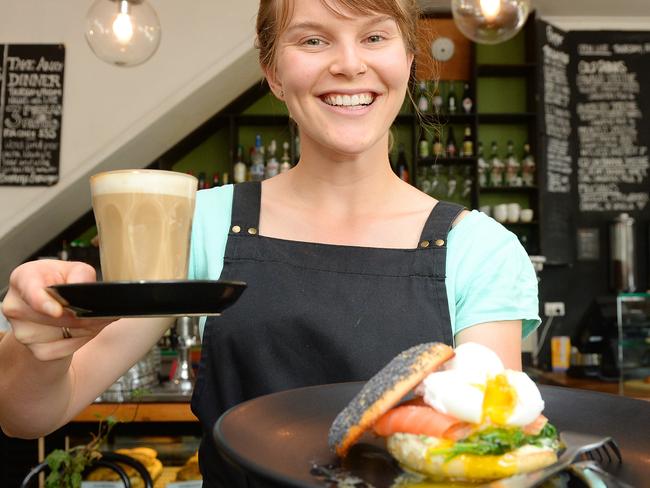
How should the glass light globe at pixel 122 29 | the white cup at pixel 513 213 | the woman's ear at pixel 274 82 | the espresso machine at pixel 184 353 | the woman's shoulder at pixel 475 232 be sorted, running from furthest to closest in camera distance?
the white cup at pixel 513 213, the espresso machine at pixel 184 353, the glass light globe at pixel 122 29, the woman's ear at pixel 274 82, the woman's shoulder at pixel 475 232

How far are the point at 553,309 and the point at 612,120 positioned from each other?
5.89 feet

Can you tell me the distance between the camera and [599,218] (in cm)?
648

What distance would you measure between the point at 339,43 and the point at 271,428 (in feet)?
2.30

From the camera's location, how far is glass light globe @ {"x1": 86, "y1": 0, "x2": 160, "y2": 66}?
11.4ft

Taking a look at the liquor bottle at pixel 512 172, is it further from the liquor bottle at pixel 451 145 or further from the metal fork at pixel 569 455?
the metal fork at pixel 569 455

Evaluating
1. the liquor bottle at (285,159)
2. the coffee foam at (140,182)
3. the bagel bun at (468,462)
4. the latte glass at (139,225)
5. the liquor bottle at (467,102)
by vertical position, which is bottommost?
the bagel bun at (468,462)

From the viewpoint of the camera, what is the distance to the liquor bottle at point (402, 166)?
20.6 ft

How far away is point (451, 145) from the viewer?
6363 mm

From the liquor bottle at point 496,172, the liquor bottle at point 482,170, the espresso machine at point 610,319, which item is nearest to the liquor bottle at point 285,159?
the liquor bottle at point 482,170

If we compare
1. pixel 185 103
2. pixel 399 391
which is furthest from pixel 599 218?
pixel 399 391

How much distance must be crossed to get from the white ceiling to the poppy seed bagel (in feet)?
A: 18.5

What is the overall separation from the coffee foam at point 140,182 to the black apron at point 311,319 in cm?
39

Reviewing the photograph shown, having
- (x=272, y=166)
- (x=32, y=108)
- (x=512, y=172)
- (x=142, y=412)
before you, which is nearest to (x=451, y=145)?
(x=512, y=172)

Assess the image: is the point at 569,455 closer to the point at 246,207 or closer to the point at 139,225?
the point at 139,225
